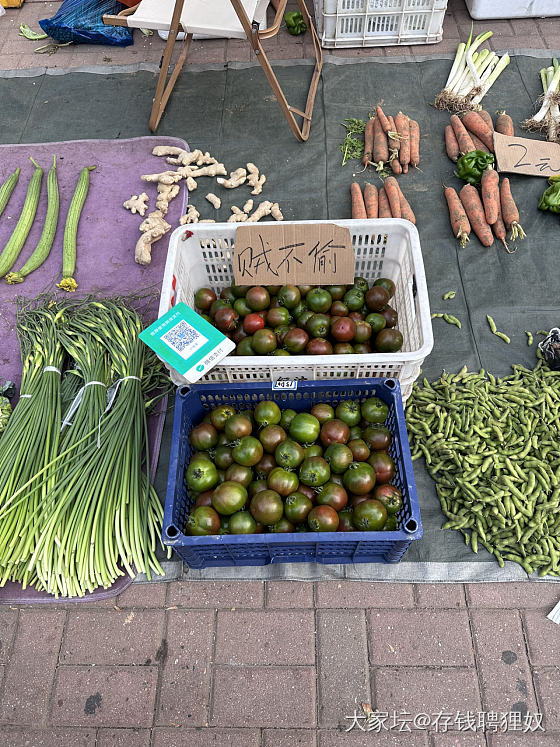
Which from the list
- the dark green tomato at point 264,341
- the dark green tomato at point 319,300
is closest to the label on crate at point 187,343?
the dark green tomato at point 264,341

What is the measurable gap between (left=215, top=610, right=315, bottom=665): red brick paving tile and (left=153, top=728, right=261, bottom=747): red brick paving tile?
24cm

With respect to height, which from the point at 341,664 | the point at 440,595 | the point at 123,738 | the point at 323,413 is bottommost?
the point at 123,738

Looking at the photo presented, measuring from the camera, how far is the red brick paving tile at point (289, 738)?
1846mm

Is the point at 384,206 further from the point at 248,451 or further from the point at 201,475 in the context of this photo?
the point at 201,475

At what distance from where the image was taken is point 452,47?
13.8 feet

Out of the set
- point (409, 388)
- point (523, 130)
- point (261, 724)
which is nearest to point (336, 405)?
point (409, 388)

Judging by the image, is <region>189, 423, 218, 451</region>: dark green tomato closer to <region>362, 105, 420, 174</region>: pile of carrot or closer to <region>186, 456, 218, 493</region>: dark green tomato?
<region>186, 456, 218, 493</region>: dark green tomato

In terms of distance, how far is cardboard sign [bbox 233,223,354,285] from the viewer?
7.18ft

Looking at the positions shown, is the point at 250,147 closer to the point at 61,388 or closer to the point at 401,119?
the point at 401,119

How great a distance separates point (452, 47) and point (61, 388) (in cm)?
442

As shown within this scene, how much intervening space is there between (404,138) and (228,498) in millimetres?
2977

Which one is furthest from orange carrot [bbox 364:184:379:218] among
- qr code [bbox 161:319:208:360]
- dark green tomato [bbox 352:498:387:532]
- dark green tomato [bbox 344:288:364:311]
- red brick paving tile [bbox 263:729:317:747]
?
red brick paving tile [bbox 263:729:317:747]

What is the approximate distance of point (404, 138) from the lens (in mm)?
3436

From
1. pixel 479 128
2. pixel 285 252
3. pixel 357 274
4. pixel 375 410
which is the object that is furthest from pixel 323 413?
pixel 479 128
